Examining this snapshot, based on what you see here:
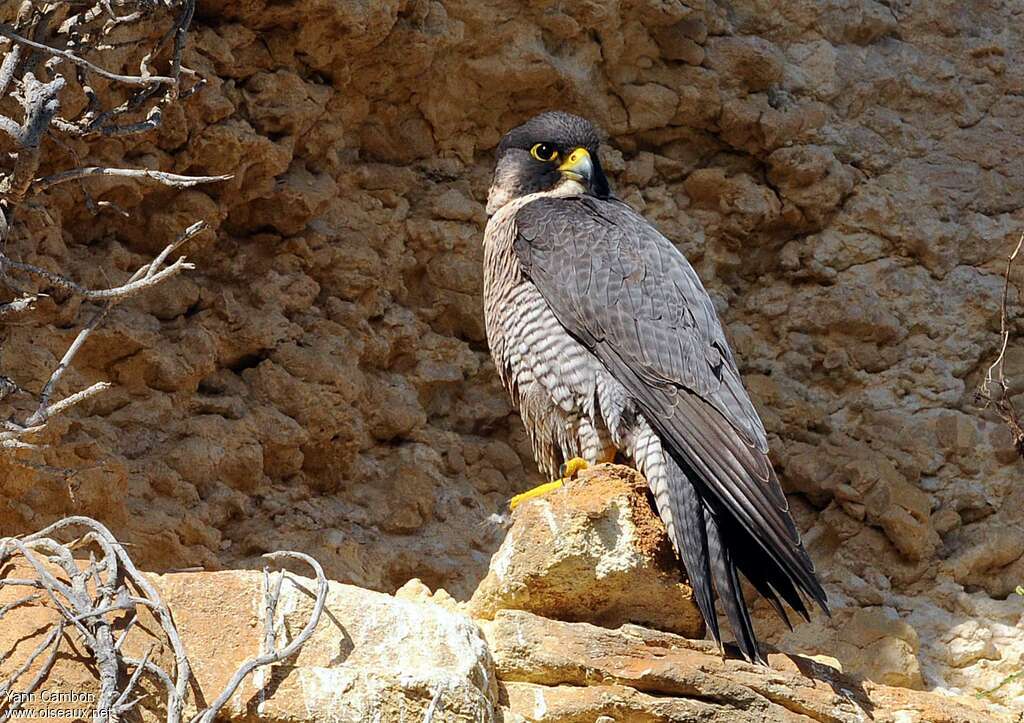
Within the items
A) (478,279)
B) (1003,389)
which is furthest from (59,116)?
(1003,389)

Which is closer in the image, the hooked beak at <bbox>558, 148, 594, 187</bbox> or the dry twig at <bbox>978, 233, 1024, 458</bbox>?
the dry twig at <bbox>978, 233, 1024, 458</bbox>

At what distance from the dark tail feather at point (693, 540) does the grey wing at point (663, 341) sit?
5cm

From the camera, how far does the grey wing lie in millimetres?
3848

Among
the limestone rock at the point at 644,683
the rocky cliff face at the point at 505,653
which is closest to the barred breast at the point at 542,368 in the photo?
the rocky cliff face at the point at 505,653

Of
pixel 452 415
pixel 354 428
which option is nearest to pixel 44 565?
pixel 354 428

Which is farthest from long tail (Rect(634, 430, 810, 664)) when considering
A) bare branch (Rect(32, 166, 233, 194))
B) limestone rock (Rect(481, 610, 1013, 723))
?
bare branch (Rect(32, 166, 233, 194))

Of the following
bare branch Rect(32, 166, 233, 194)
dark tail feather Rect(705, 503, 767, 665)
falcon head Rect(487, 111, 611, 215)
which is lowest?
dark tail feather Rect(705, 503, 767, 665)

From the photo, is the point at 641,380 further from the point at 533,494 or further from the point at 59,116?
the point at 59,116

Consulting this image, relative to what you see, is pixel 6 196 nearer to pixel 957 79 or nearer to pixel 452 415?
pixel 452 415

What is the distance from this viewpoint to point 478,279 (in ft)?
19.4

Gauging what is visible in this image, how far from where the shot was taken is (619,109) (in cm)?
633

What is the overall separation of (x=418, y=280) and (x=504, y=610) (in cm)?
243

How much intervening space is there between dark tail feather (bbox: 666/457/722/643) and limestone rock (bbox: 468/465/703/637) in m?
0.08

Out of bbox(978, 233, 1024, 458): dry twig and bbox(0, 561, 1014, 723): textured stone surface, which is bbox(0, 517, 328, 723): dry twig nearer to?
bbox(0, 561, 1014, 723): textured stone surface
